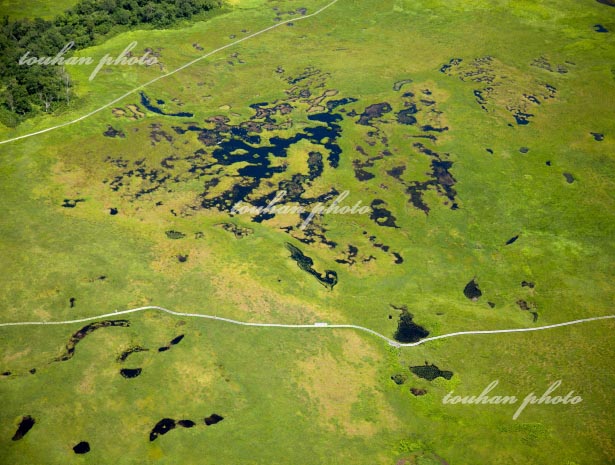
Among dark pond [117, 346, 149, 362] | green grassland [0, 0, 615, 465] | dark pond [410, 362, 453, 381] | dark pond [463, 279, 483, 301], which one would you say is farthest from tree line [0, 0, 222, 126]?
dark pond [410, 362, 453, 381]

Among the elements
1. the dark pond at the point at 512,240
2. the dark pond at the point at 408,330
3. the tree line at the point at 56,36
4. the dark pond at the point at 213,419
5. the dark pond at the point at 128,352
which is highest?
the tree line at the point at 56,36

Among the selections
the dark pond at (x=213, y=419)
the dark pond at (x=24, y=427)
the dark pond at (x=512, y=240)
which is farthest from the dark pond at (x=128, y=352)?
the dark pond at (x=512, y=240)

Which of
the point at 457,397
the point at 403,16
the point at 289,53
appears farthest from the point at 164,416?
the point at 403,16

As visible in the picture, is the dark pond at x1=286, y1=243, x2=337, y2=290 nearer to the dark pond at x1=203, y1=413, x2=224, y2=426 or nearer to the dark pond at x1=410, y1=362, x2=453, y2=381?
the dark pond at x1=410, y1=362, x2=453, y2=381

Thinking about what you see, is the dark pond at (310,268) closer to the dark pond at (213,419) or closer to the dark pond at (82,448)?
the dark pond at (213,419)

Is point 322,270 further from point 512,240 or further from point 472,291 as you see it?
point 512,240

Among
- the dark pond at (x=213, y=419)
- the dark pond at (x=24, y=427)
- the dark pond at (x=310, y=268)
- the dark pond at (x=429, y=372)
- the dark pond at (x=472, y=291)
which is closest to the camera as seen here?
the dark pond at (x=24, y=427)
